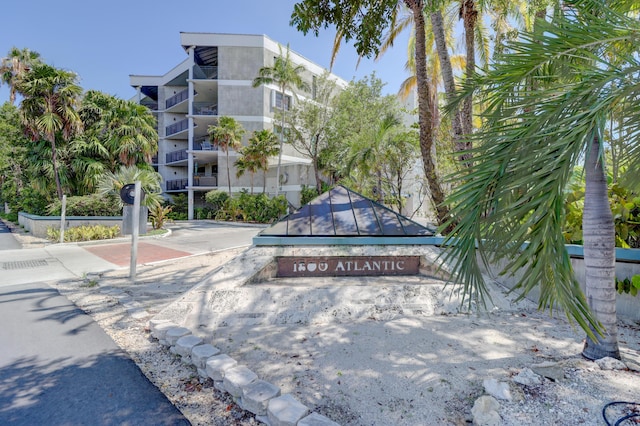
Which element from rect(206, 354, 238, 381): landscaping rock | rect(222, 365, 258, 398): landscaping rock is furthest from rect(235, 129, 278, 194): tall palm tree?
rect(222, 365, 258, 398): landscaping rock

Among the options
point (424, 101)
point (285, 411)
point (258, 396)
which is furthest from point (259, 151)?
point (285, 411)

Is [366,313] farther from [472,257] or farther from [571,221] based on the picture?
[571,221]

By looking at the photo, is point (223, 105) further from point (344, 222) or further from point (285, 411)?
point (285, 411)

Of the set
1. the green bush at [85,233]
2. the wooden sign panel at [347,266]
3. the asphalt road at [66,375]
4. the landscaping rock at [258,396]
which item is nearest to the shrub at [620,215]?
the wooden sign panel at [347,266]

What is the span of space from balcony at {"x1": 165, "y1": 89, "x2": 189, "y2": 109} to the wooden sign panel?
28.5m

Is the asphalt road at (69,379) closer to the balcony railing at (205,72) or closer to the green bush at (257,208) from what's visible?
the green bush at (257,208)

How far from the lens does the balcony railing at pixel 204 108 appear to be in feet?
91.7

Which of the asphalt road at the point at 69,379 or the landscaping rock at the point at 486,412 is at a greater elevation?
the landscaping rock at the point at 486,412

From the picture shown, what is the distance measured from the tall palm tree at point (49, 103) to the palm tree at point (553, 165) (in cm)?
1962

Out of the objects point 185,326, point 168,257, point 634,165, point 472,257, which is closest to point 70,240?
point 168,257

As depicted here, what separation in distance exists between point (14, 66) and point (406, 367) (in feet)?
77.5

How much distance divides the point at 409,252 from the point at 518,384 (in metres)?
2.93

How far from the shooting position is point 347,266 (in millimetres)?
5328

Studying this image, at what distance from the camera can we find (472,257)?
2.50m
